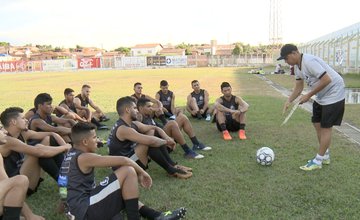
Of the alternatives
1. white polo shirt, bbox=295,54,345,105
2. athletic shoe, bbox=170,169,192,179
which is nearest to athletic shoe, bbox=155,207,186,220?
athletic shoe, bbox=170,169,192,179

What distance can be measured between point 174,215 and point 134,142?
1.82m

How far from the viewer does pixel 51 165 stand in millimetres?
5535

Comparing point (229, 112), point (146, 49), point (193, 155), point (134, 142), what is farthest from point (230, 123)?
point (146, 49)

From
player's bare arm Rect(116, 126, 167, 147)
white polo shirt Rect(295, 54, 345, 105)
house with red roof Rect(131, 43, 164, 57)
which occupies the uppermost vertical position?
house with red roof Rect(131, 43, 164, 57)

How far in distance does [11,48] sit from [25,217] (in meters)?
181

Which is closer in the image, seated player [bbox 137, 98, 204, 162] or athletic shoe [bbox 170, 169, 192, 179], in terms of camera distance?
athletic shoe [bbox 170, 169, 192, 179]

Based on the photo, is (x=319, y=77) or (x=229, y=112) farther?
(x=229, y=112)

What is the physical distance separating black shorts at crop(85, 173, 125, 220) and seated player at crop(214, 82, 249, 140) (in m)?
5.34

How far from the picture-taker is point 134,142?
6.10 meters

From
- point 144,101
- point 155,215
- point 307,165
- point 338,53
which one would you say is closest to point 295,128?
point 307,165

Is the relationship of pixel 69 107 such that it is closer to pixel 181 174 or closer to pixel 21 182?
pixel 181 174

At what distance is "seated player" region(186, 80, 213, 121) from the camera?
12.0m

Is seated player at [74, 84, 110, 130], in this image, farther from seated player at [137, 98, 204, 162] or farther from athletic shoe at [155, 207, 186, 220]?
athletic shoe at [155, 207, 186, 220]

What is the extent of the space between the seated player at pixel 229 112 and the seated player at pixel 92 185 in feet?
17.2
